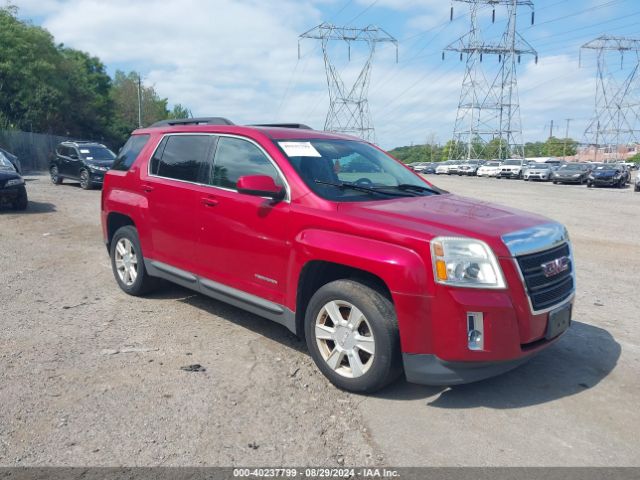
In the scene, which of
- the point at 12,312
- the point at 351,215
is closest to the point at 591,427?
the point at 351,215

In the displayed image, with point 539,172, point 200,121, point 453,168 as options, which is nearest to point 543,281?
point 200,121

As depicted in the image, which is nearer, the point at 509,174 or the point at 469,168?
the point at 509,174

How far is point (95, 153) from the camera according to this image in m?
20.6

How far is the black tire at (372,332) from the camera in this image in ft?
12.1

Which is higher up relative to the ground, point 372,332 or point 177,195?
point 177,195

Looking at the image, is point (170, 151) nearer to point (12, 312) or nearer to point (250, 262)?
point (250, 262)

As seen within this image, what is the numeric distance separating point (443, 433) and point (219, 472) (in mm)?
1369

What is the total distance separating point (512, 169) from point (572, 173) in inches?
394

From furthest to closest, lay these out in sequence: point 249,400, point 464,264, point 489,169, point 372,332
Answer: point 489,169 < point 249,400 < point 372,332 < point 464,264

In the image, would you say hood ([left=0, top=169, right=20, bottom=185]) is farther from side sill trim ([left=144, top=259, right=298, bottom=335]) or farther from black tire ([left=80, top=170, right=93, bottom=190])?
side sill trim ([left=144, top=259, right=298, bottom=335])

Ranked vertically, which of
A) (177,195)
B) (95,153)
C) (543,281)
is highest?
(95,153)

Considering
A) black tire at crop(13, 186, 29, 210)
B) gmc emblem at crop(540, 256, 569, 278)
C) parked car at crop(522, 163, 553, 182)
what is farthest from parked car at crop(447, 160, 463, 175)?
gmc emblem at crop(540, 256, 569, 278)

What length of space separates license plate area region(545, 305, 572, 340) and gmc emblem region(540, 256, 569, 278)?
257 mm

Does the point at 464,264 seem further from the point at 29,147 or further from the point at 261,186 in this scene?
the point at 29,147
